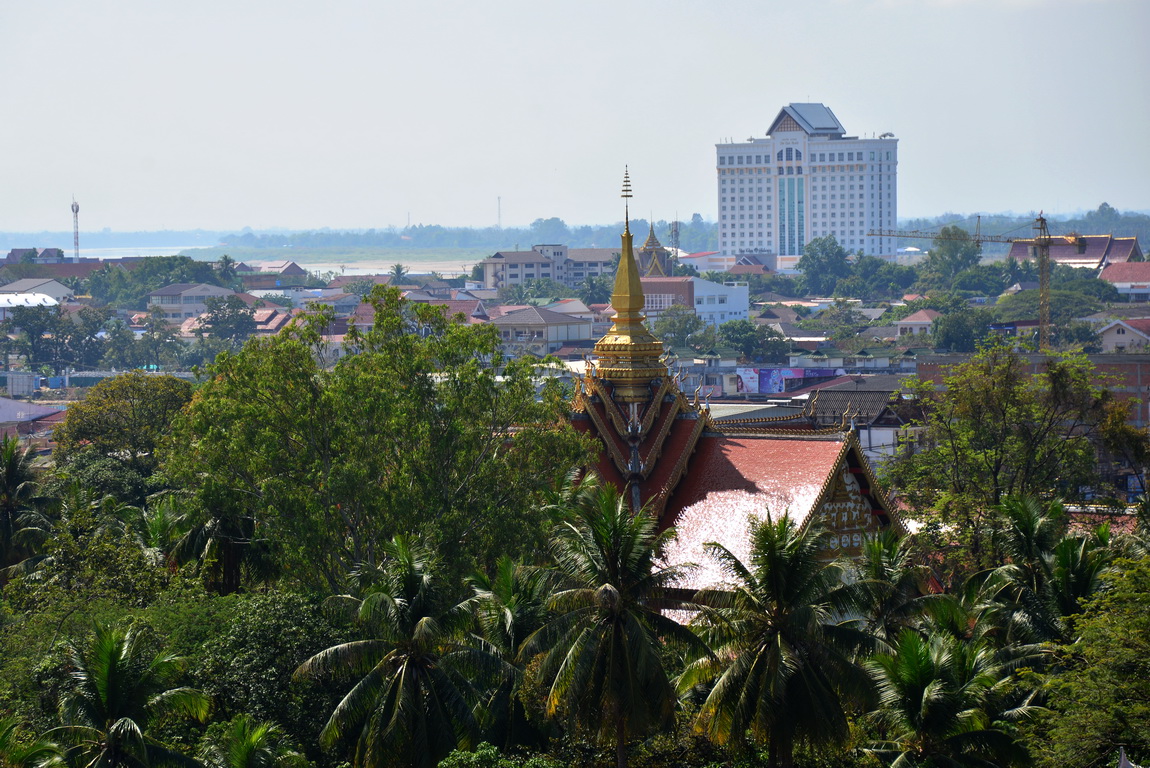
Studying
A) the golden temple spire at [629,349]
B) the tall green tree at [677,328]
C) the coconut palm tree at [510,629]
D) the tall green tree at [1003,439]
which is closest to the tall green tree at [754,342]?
the tall green tree at [677,328]

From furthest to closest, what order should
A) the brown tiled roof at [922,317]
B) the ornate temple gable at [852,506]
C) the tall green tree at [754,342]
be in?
the brown tiled roof at [922,317], the tall green tree at [754,342], the ornate temple gable at [852,506]

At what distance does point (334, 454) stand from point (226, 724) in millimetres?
9675

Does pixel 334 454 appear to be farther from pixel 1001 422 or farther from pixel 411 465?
pixel 1001 422

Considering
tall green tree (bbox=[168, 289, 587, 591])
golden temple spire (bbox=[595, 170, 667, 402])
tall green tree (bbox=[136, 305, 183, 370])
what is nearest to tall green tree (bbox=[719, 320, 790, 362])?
tall green tree (bbox=[136, 305, 183, 370])

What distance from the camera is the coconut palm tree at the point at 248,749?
90.5 feet

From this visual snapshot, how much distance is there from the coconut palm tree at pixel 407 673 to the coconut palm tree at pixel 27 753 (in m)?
4.48

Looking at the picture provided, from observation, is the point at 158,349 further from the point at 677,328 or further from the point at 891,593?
the point at 891,593

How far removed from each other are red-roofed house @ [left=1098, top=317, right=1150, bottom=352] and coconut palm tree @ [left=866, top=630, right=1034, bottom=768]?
110429 mm

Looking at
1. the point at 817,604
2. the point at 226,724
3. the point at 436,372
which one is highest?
the point at 436,372

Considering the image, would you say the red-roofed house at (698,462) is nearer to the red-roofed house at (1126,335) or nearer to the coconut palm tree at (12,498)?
the coconut palm tree at (12,498)

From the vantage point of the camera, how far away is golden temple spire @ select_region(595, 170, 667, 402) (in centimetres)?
4494

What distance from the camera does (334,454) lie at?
39.1 metres

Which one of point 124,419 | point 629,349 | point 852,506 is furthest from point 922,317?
point 852,506

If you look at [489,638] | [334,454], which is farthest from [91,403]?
[489,638]
